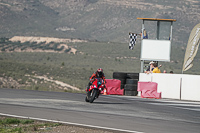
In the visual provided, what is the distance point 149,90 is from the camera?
75.5 ft

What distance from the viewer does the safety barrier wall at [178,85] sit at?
22125 millimetres

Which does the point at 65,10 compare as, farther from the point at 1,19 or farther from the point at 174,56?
the point at 174,56

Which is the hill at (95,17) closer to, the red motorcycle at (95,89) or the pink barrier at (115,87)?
the pink barrier at (115,87)

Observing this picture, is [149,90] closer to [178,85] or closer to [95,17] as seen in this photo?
[178,85]

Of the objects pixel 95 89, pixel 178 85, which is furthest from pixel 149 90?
pixel 95 89

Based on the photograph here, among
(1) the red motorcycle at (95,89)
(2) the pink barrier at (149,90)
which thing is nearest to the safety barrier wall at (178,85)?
(2) the pink barrier at (149,90)

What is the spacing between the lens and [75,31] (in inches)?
6024

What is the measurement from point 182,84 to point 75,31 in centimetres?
13188

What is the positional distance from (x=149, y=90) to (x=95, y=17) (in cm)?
14119

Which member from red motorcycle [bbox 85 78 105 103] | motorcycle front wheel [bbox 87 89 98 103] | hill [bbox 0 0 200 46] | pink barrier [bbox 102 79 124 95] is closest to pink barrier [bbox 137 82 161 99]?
pink barrier [bbox 102 79 124 95]

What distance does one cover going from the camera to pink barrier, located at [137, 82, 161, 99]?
22.8m

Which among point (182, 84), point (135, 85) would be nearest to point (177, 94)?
point (182, 84)

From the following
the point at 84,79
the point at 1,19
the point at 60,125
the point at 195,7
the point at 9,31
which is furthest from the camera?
the point at 195,7

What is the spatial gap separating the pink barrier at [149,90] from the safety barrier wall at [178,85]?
0.57 metres
